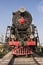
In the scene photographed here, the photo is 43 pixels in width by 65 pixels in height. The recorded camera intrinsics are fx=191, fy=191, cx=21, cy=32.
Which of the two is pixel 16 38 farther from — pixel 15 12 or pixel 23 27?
pixel 15 12

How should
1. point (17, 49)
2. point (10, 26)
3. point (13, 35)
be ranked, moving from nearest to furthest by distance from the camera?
point (17, 49), point (13, 35), point (10, 26)

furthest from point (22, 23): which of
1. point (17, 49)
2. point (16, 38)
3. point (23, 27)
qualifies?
point (17, 49)

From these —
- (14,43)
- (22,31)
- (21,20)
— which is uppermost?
(21,20)

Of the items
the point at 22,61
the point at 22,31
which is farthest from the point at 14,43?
the point at 22,61

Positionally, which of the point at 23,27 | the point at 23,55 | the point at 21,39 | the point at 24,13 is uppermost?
the point at 24,13

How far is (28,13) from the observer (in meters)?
19.2

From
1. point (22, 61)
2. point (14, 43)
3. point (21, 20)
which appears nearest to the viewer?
point (22, 61)

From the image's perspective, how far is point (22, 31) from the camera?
62.5ft

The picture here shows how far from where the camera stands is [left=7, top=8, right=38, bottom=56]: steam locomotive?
17.5 m

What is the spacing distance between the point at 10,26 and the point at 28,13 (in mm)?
2404

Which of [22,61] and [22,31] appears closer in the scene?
[22,61]

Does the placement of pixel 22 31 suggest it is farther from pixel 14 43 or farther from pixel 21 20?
pixel 14 43

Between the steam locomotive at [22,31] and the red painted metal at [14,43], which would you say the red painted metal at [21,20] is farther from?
the red painted metal at [14,43]

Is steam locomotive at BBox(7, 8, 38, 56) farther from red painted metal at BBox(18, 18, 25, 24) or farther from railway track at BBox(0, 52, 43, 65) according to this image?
railway track at BBox(0, 52, 43, 65)
